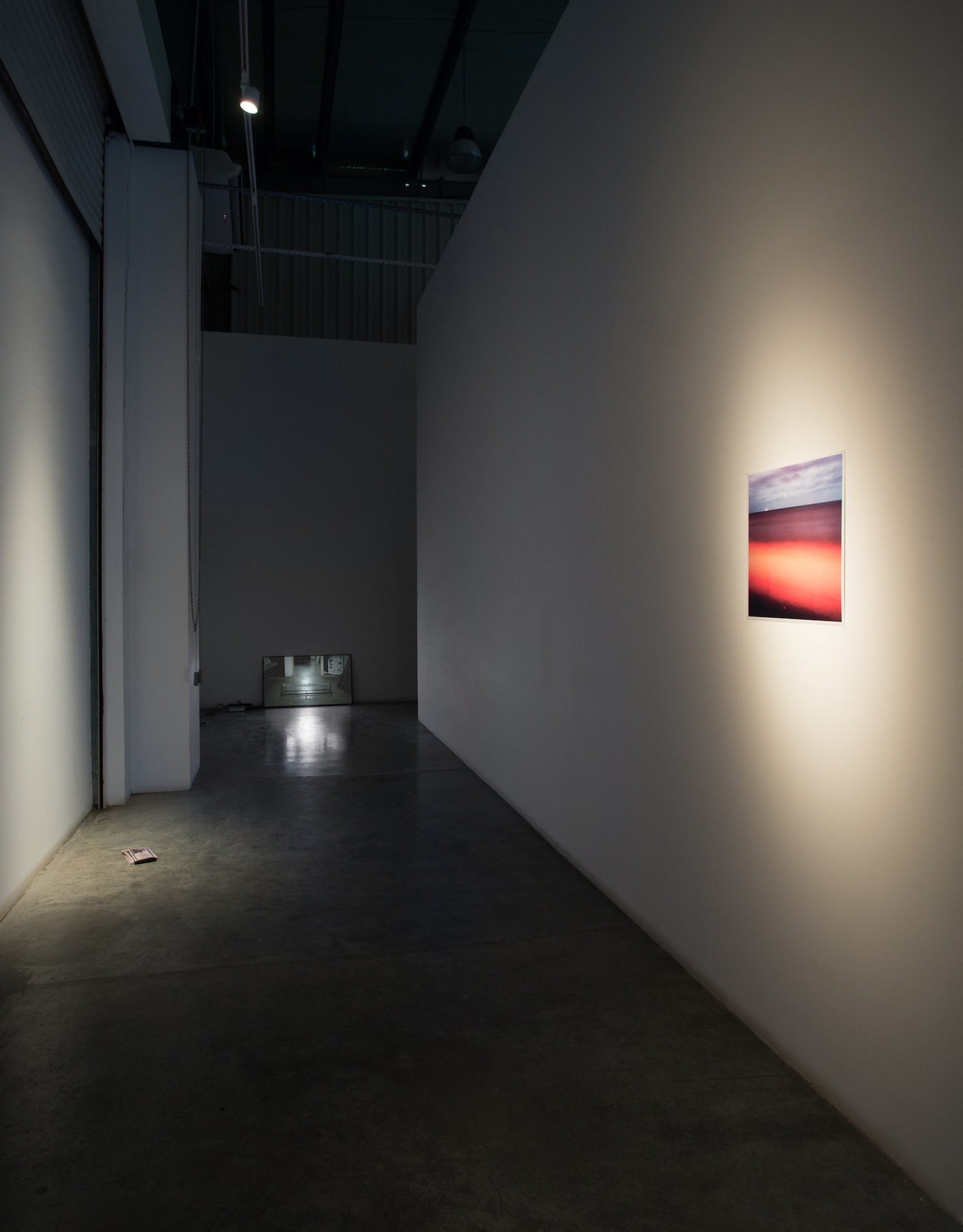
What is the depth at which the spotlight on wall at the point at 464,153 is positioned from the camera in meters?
9.66

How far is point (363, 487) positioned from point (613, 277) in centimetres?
669

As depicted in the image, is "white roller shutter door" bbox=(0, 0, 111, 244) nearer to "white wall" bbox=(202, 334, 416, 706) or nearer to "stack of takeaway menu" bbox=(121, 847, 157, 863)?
"stack of takeaway menu" bbox=(121, 847, 157, 863)

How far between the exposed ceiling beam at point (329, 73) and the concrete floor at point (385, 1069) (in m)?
8.58

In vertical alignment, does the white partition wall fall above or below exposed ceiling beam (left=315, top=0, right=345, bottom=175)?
below

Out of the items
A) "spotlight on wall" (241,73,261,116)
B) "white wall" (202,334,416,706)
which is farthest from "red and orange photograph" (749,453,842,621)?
"white wall" (202,334,416,706)

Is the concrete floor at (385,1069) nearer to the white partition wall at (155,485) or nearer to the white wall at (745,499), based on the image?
the white wall at (745,499)

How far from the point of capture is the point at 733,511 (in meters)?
2.79

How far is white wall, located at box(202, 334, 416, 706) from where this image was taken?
9.68 meters

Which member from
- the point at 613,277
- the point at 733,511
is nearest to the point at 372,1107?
the point at 733,511

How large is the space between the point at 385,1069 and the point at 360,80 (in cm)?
1065

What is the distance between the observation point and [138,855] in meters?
4.49

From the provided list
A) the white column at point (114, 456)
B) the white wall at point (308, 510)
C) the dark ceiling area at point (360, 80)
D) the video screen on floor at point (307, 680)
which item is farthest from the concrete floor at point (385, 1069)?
the dark ceiling area at point (360, 80)

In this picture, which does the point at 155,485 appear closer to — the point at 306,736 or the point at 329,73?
the point at 306,736

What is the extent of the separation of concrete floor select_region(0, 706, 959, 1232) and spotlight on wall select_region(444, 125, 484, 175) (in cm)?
837
